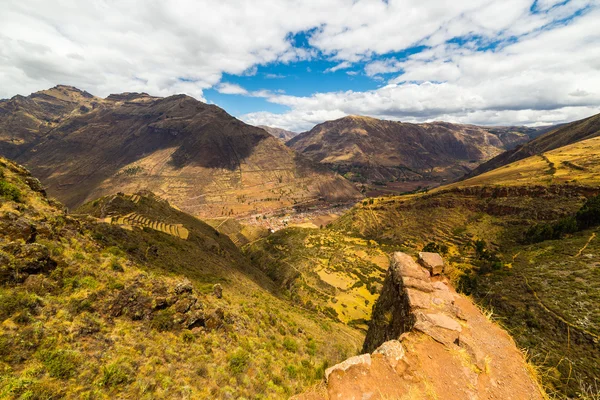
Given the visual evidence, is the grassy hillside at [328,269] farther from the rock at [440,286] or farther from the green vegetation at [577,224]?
the rock at [440,286]

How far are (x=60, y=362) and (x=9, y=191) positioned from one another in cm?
1172

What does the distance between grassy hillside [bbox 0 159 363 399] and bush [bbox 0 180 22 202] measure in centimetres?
4

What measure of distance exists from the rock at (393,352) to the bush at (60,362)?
10824 millimetres

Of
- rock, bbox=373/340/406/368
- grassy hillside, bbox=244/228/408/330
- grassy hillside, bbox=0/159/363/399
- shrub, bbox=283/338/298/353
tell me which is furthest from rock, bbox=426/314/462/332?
grassy hillside, bbox=244/228/408/330

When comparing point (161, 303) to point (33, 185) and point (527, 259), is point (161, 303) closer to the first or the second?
point (33, 185)

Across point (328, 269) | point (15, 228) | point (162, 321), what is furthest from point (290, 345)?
point (328, 269)

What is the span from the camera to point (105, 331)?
1086 cm

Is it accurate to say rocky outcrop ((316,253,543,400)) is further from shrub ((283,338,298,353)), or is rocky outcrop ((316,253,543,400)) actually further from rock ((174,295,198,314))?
rock ((174,295,198,314))

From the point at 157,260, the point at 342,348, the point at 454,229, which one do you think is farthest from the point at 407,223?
the point at 157,260

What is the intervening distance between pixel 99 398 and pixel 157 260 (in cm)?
1741

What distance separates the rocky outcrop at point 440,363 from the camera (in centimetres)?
619

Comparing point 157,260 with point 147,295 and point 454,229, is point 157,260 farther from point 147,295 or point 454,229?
point 454,229

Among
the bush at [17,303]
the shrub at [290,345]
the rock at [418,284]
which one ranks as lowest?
the shrub at [290,345]

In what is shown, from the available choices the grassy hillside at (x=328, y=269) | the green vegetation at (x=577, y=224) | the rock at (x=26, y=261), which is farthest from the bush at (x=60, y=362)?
the green vegetation at (x=577, y=224)
